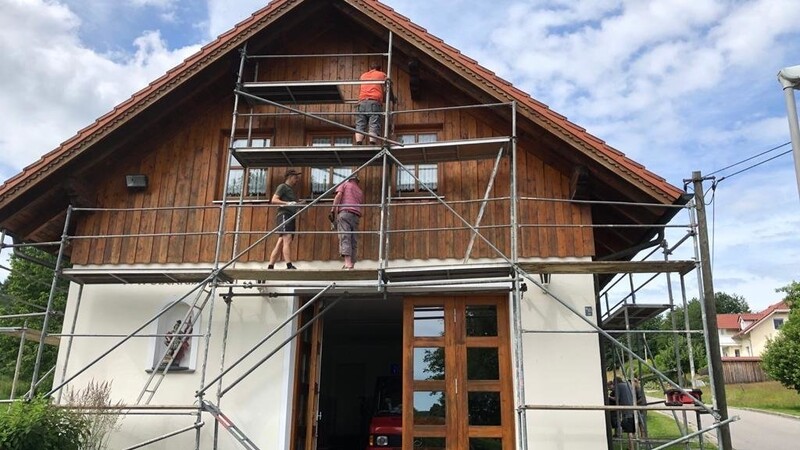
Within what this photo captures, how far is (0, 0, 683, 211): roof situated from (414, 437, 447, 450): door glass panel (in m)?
4.53

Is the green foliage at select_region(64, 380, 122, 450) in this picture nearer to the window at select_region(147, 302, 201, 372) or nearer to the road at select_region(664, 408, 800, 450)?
the window at select_region(147, 302, 201, 372)

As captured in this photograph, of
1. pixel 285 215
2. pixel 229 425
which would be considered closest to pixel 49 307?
pixel 229 425

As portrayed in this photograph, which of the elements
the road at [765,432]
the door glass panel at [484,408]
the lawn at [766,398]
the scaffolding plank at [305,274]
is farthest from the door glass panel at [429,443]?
the lawn at [766,398]

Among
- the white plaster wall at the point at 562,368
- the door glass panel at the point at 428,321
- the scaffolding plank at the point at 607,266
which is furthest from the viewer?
the door glass panel at the point at 428,321

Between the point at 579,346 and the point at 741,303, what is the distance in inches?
4327

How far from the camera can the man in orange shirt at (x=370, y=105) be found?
9.62m

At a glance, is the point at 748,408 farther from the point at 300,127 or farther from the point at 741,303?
the point at 741,303

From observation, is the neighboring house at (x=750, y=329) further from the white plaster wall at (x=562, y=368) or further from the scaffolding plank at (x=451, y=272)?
the scaffolding plank at (x=451, y=272)

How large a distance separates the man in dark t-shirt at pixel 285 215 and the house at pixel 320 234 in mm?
230

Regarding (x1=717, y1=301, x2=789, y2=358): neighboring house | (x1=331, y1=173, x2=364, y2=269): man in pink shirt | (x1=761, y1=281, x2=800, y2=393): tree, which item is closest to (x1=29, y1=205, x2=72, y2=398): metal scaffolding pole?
(x1=331, y1=173, x2=364, y2=269): man in pink shirt

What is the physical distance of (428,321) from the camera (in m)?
9.53

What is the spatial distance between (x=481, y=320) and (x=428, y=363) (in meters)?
1.02

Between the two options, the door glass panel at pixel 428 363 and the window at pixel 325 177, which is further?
the window at pixel 325 177

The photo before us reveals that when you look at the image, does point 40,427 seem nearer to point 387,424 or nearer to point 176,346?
point 176,346
